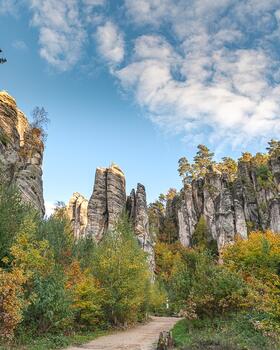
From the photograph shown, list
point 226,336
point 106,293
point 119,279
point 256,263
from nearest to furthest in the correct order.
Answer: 1. point 226,336
2. point 106,293
3. point 119,279
4. point 256,263

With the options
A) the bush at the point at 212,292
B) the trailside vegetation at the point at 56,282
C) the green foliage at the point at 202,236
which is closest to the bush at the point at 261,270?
the bush at the point at 212,292

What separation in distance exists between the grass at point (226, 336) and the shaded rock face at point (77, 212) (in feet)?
230

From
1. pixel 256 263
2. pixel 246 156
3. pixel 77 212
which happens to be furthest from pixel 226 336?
pixel 246 156

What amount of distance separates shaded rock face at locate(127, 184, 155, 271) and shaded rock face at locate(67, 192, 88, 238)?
968 inches

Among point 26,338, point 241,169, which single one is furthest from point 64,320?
point 241,169

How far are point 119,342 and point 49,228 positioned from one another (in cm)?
1452

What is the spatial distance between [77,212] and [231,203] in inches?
1643

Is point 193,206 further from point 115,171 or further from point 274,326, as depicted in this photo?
point 274,326

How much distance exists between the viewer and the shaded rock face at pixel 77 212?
91.7 m

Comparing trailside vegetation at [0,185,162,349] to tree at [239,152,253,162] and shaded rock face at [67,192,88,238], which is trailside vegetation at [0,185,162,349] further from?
tree at [239,152,253,162]

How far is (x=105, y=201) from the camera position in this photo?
214 ft

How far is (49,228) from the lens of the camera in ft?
106

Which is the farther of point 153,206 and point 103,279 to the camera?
point 153,206

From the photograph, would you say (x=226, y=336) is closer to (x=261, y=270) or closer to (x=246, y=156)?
(x=261, y=270)
